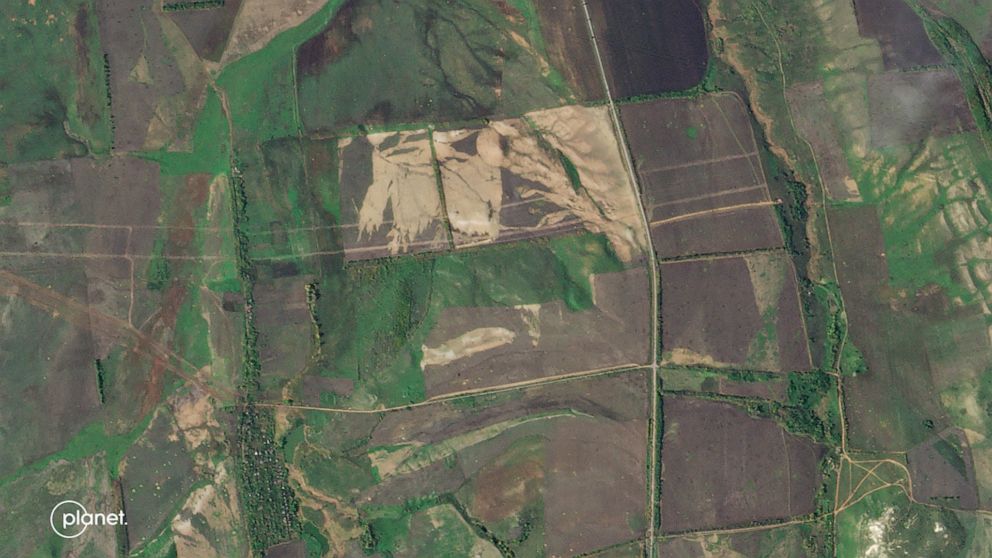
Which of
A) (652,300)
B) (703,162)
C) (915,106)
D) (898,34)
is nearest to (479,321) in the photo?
(652,300)

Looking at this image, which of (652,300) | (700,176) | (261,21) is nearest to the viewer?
(652,300)

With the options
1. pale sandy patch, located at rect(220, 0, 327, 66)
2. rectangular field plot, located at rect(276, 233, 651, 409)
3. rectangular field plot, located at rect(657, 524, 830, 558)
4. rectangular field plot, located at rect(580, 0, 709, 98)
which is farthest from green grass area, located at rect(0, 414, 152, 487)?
rectangular field plot, located at rect(580, 0, 709, 98)

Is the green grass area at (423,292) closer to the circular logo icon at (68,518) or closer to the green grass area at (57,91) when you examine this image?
the circular logo icon at (68,518)

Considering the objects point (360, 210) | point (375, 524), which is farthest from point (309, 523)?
point (360, 210)

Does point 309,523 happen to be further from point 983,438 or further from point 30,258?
point 983,438

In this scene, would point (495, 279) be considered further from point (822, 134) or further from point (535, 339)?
point (822, 134)

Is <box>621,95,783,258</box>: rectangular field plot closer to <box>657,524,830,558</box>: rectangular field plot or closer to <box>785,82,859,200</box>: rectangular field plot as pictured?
<box>785,82,859,200</box>: rectangular field plot

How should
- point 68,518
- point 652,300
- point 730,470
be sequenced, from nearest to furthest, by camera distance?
point 730,470
point 652,300
point 68,518

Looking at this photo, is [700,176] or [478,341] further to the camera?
[700,176]
